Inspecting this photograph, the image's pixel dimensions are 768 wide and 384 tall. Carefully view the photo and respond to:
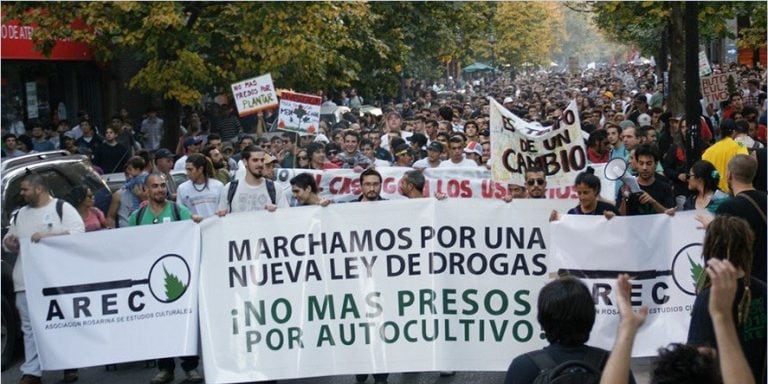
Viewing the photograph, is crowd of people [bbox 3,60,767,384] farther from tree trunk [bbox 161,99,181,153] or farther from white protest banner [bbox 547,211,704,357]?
tree trunk [bbox 161,99,181,153]

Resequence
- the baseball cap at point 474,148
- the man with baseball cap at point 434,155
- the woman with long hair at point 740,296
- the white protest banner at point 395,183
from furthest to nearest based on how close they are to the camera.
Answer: the baseball cap at point 474,148
the man with baseball cap at point 434,155
the white protest banner at point 395,183
the woman with long hair at point 740,296

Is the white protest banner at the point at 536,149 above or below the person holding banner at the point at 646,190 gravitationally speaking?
above

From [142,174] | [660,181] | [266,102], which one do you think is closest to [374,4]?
[266,102]

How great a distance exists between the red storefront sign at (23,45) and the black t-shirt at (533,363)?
1806 centimetres

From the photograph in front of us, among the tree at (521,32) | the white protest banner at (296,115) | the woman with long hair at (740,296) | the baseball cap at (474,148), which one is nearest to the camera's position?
the woman with long hair at (740,296)

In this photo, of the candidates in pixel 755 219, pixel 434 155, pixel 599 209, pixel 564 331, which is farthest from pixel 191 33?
pixel 564 331

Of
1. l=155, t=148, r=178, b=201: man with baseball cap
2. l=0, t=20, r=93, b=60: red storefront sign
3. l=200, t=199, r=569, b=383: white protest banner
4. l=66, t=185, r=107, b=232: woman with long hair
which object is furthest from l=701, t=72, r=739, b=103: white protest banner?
l=200, t=199, r=569, b=383: white protest banner

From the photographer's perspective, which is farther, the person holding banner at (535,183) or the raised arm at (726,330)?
the person holding banner at (535,183)

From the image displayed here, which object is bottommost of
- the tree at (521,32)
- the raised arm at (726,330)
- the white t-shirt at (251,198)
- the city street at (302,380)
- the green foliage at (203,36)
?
the city street at (302,380)

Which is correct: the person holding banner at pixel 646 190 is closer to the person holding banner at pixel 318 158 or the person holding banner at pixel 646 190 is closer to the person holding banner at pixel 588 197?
the person holding banner at pixel 588 197

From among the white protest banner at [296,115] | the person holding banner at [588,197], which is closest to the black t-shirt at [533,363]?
the person holding banner at [588,197]

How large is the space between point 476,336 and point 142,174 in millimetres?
5422

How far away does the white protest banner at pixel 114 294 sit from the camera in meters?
8.41

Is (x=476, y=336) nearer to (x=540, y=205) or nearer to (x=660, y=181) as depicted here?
(x=540, y=205)
